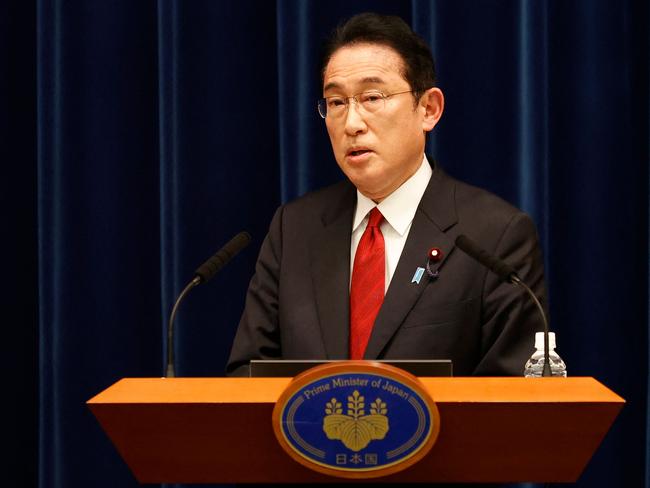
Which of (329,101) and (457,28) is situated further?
(457,28)

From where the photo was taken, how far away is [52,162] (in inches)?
102

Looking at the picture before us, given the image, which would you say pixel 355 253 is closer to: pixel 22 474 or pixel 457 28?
pixel 457 28

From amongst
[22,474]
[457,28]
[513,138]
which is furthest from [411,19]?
[22,474]

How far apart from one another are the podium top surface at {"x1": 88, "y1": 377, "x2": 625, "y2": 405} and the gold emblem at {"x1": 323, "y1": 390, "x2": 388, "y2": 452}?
0.06 metres

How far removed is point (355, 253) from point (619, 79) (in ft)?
→ 3.21

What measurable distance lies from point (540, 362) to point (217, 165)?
4.00 ft

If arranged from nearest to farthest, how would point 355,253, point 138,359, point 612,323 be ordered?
point 355,253, point 612,323, point 138,359

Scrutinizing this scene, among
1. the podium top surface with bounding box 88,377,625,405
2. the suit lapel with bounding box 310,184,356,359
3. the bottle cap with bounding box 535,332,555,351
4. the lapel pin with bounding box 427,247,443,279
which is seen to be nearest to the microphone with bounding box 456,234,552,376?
the bottle cap with bounding box 535,332,555,351

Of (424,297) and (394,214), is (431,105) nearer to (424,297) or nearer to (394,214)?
(394,214)

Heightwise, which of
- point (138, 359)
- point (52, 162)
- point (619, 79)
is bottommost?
point (138, 359)

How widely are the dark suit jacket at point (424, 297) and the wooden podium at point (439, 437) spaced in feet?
2.08

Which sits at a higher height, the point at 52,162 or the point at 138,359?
the point at 52,162

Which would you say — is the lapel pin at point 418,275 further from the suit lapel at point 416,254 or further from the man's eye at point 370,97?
the man's eye at point 370,97

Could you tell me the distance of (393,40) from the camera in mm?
1954
